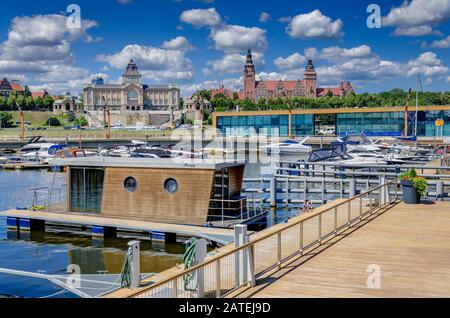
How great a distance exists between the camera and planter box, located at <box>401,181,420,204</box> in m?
20.3

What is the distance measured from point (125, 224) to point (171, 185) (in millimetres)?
2483

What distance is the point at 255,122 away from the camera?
103250 millimetres

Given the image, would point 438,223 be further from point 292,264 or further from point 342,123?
point 342,123

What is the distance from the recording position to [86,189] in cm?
2448

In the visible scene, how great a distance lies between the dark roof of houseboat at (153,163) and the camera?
21.9 m

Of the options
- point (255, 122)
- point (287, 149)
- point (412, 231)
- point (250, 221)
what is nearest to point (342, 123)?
point (255, 122)

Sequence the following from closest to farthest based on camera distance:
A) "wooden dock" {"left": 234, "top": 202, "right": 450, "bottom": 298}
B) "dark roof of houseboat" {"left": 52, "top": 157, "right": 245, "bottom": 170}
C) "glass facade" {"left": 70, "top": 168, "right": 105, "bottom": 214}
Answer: "wooden dock" {"left": 234, "top": 202, "right": 450, "bottom": 298}, "dark roof of houseboat" {"left": 52, "top": 157, "right": 245, "bottom": 170}, "glass facade" {"left": 70, "top": 168, "right": 105, "bottom": 214}

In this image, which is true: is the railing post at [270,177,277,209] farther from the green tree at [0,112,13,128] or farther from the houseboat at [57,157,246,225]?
the green tree at [0,112,13,128]

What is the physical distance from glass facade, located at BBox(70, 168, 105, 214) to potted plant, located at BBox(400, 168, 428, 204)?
12.6 meters

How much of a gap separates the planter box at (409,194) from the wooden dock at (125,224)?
6679mm

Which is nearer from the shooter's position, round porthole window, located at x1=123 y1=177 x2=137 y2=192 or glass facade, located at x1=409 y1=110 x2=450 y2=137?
round porthole window, located at x1=123 y1=177 x2=137 y2=192

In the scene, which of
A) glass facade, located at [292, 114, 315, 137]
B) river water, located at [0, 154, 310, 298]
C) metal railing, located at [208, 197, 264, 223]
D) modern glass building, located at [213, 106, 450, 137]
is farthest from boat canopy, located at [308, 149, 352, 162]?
glass facade, located at [292, 114, 315, 137]

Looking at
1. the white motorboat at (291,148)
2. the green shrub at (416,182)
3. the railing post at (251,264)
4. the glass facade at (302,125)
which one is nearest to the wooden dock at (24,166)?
the white motorboat at (291,148)
